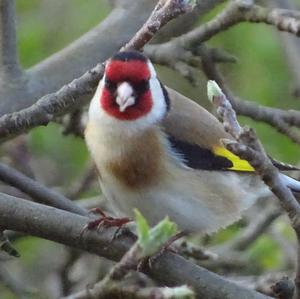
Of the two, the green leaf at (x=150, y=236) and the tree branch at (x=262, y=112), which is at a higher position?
the green leaf at (x=150, y=236)

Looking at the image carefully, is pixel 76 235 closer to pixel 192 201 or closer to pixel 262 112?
pixel 192 201

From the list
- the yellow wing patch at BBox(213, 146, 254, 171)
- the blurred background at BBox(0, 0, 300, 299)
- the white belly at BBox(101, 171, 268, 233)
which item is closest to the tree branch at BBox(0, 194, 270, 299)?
the white belly at BBox(101, 171, 268, 233)

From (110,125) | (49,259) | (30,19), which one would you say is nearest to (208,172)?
(110,125)

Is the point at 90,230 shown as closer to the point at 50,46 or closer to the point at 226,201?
the point at 226,201

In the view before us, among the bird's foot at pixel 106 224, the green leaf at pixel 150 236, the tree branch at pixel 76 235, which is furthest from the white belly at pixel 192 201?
the green leaf at pixel 150 236

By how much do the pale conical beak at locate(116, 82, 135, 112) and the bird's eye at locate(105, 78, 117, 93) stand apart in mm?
21

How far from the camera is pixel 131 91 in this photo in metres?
4.01

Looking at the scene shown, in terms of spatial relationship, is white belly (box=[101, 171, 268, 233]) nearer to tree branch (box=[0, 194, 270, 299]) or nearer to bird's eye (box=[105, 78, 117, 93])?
bird's eye (box=[105, 78, 117, 93])

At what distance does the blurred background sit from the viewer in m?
5.47

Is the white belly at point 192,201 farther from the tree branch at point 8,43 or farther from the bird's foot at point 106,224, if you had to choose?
the tree branch at point 8,43

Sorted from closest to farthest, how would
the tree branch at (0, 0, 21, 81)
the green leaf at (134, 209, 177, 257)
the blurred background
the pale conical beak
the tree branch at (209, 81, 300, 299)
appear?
1. the green leaf at (134, 209, 177, 257)
2. the tree branch at (209, 81, 300, 299)
3. the pale conical beak
4. the tree branch at (0, 0, 21, 81)
5. the blurred background

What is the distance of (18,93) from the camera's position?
14.2 feet

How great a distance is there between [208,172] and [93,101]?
0.53 meters

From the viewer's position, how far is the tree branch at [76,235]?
Answer: 3479 mm
